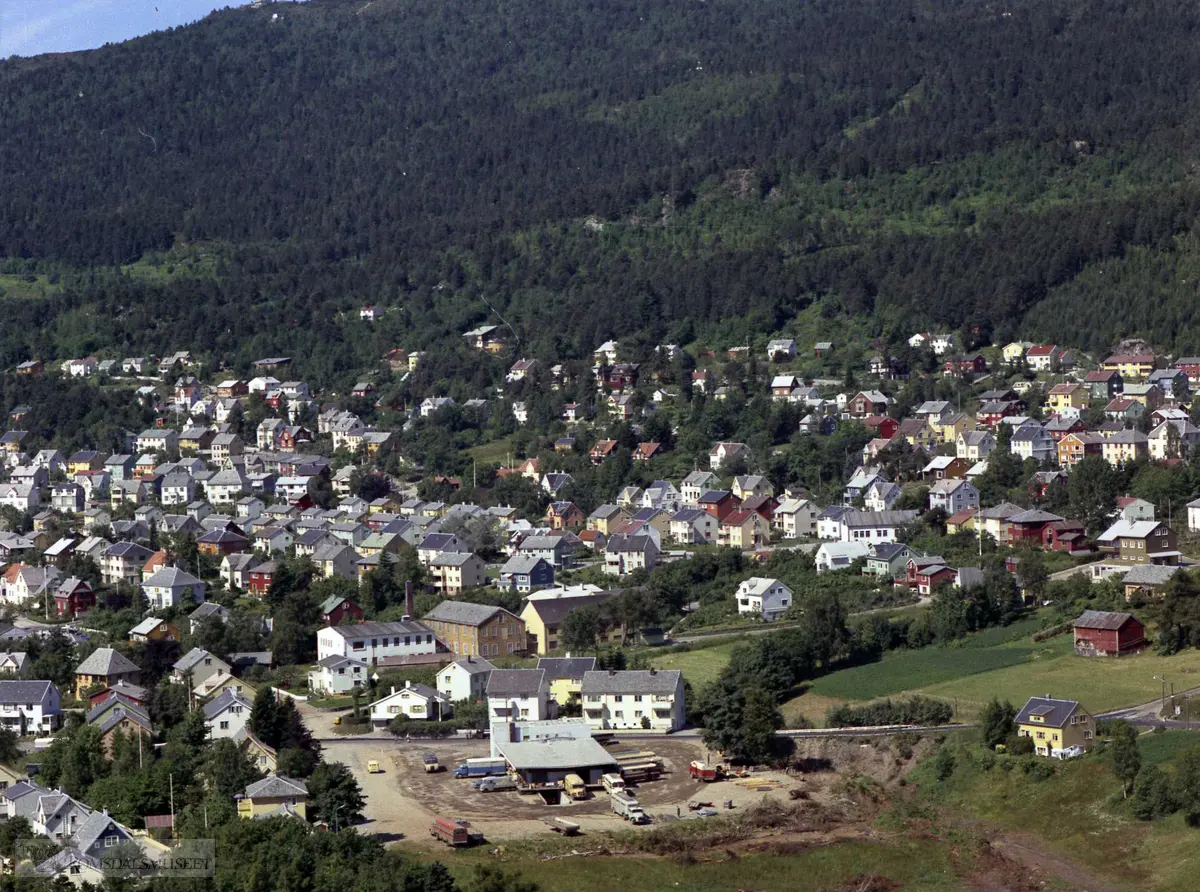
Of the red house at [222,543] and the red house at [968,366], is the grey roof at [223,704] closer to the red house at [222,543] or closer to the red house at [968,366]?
the red house at [222,543]

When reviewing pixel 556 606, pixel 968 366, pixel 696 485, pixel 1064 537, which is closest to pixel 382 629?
pixel 556 606

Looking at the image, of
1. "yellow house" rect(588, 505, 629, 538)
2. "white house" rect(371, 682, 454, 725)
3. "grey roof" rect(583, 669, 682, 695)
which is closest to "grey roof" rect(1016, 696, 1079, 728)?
"grey roof" rect(583, 669, 682, 695)

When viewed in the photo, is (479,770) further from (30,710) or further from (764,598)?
(764,598)

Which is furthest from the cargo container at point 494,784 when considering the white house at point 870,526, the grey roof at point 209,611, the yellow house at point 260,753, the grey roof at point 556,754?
the white house at point 870,526

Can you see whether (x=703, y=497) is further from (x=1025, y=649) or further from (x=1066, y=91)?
(x=1066, y=91)

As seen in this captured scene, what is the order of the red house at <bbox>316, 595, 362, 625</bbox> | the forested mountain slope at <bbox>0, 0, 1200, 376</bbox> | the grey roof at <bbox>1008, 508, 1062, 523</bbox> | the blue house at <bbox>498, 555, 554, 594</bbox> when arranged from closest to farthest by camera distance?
the red house at <bbox>316, 595, 362, 625</bbox>, the grey roof at <bbox>1008, 508, 1062, 523</bbox>, the blue house at <bbox>498, 555, 554, 594</bbox>, the forested mountain slope at <bbox>0, 0, 1200, 376</bbox>

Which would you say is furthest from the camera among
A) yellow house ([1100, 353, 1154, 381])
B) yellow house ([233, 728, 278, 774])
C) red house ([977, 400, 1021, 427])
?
yellow house ([1100, 353, 1154, 381])

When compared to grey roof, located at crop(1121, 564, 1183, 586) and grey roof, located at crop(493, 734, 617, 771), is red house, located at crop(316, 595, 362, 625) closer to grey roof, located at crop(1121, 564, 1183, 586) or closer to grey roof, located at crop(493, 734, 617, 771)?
grey roof, located at crop(493, 734, 617, 771)
